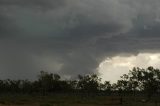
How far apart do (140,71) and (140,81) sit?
2.80m

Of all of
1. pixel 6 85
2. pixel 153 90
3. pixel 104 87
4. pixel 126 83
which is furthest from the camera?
pixel 6 85

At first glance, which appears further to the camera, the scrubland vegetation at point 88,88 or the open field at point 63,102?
the scrubland vegetation at point 88,88

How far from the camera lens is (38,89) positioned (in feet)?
434

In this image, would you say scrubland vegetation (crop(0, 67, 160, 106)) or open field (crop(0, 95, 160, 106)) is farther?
scrubland vegetation (crop(0, 67, 160, 106))

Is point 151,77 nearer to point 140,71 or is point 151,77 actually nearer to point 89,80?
point 140,71

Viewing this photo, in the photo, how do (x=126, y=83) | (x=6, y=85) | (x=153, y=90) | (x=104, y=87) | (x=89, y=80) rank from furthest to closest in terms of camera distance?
(x=6, y=85), (x=104, y=87), (x=89, y=80), (x=126, y=83), (x=153, y=90)

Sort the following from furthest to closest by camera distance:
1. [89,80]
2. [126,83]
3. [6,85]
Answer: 1. [6,85]
2. [89,80]
3. [126,83]

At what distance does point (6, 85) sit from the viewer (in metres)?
143

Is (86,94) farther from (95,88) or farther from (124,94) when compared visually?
(124,94)

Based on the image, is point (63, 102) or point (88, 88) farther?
point (88, 88)

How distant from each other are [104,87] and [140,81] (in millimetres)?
27924

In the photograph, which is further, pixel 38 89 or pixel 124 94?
pixel 38 89

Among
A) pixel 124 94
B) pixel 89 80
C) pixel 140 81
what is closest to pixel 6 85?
pixel 89 80

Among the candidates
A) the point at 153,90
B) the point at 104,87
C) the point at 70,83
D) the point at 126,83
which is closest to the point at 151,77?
the point at 153,90
